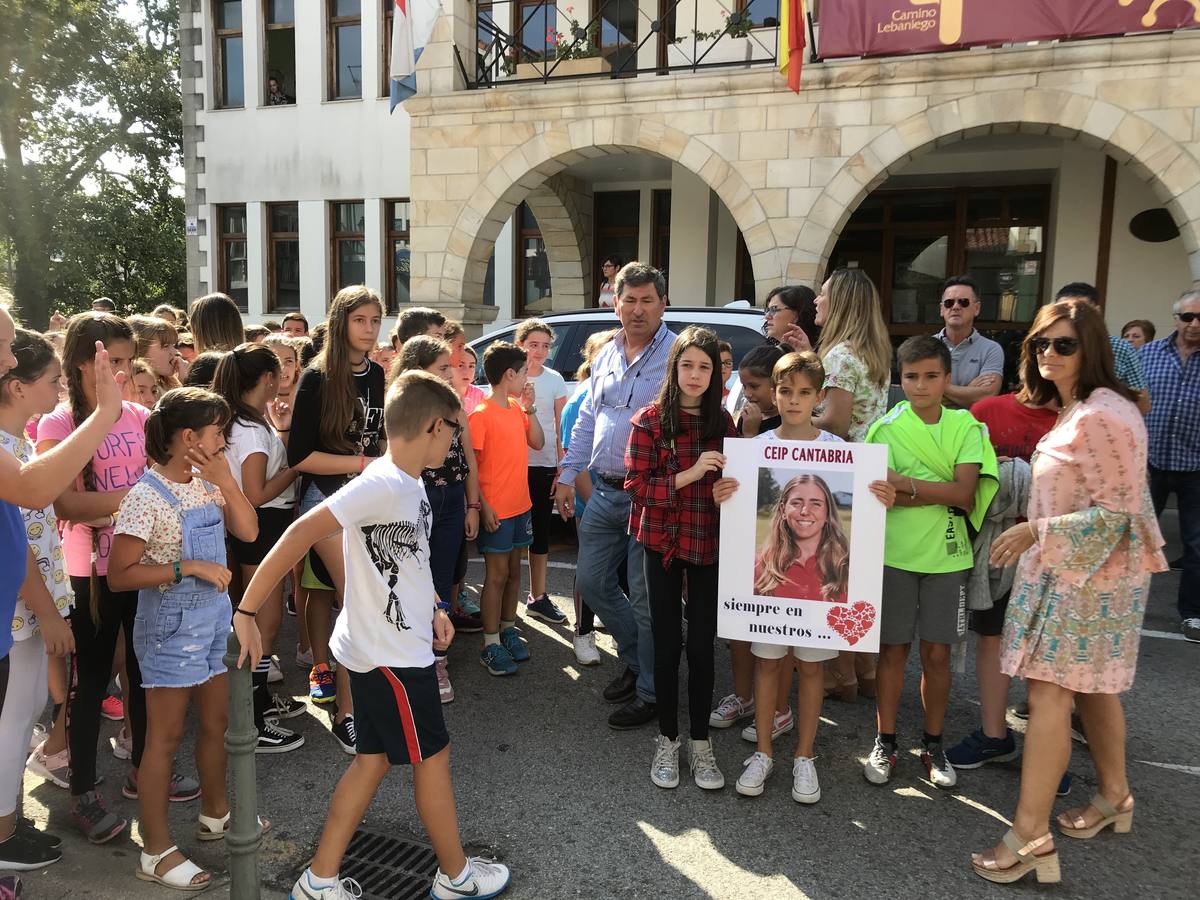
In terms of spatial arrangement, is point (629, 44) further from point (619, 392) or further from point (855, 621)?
point (855, 621)

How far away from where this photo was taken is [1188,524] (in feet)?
18.6

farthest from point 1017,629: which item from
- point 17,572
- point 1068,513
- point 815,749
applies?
point 17,572

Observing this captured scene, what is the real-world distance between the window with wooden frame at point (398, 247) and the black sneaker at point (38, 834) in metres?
14.0

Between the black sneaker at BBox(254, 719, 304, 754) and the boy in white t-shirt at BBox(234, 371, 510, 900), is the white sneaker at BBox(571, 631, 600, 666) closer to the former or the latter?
the black sneaker at BBox(254, 719, 304, 754)

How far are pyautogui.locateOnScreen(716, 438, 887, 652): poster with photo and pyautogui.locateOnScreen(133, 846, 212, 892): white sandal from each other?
2.04 meters

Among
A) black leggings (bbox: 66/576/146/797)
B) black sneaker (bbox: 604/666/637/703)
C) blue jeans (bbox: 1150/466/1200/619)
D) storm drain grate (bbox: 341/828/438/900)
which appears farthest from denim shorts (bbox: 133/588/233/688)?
blue jeans (bbox: 1150/466/1200/619)

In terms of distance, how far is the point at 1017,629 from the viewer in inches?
118

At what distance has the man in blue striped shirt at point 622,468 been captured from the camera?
13.2 ft

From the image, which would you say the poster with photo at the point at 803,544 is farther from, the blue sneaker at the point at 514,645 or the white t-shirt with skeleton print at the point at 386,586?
the blue sneaker at the point at 514,645

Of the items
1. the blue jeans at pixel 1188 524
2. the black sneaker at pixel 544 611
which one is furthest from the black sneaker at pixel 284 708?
the blue jeans at pixel 1188 524

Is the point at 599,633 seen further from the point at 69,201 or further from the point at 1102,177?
the point at 69,201

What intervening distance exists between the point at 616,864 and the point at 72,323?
294 centimetres

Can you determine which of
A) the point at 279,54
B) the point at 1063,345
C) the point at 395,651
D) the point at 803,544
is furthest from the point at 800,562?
the point at 279,54

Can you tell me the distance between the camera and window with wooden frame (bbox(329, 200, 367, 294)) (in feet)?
55.2
